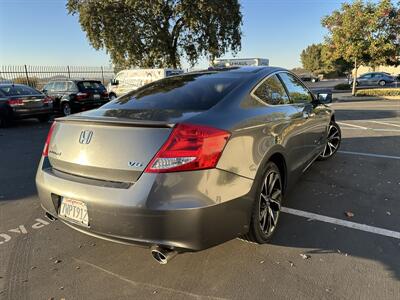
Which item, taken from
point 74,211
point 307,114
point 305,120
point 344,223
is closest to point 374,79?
point 307,114

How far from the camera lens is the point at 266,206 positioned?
326cm

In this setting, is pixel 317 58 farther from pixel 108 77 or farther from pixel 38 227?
pixel 38 227

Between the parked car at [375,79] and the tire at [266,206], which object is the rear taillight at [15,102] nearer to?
the tire at [266,206]

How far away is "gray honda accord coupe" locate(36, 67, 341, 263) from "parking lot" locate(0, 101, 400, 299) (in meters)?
0.32

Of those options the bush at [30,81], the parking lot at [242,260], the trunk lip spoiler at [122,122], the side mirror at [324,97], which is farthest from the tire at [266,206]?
the bush at [30,81]

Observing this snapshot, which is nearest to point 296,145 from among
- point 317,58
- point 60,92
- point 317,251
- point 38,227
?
point 317,251

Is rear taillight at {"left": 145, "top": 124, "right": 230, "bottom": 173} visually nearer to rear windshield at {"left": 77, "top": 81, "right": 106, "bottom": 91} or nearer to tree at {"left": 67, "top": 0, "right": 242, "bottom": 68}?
rear windshield at {"left": 77, "top": 81, "right": 106, "bottom": 91}

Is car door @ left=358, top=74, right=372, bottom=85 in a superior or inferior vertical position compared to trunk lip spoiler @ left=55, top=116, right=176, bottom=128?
inferior

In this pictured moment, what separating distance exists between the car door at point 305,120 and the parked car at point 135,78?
1055 centimetres

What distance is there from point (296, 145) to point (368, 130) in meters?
6.17

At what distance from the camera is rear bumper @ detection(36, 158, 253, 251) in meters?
2.39

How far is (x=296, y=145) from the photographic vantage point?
4000mm

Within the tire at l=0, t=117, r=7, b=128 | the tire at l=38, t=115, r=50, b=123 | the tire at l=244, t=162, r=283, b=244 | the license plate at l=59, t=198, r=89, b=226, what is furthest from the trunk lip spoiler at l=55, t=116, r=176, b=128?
the tire at l=38, t=115, r=50, b=123

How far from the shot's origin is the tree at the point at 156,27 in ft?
74.6
